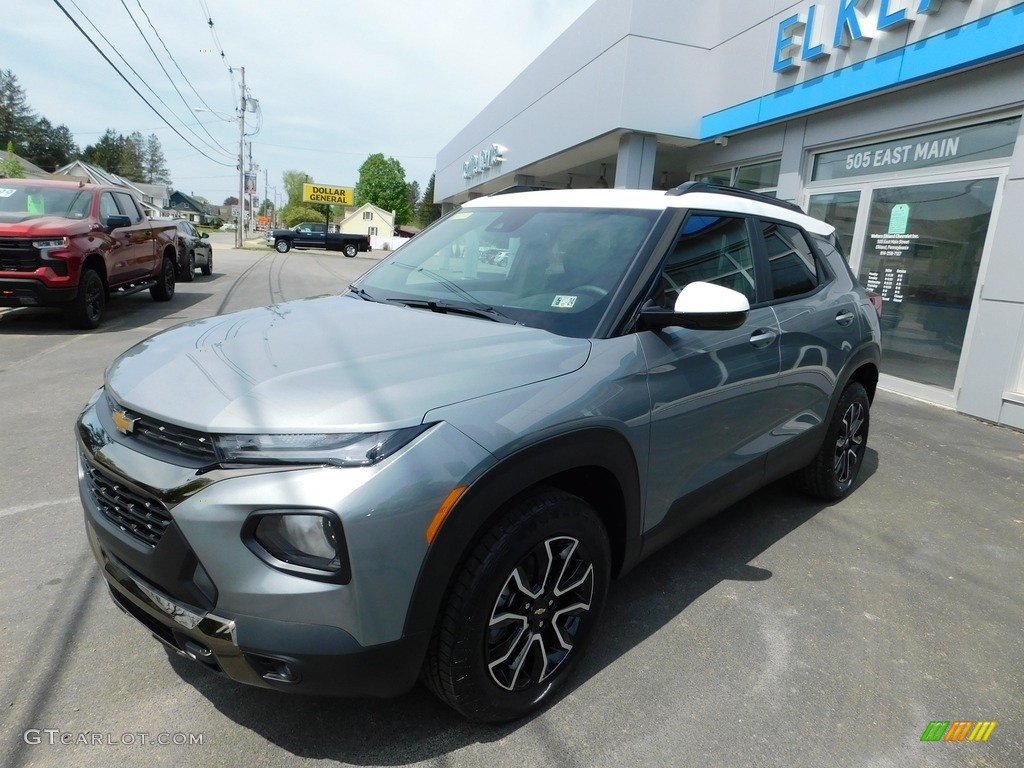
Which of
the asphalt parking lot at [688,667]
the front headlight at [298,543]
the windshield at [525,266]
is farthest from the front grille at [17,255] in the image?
the front headlight at [298,543]

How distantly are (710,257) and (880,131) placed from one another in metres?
6.55

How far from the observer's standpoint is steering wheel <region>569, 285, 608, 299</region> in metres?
2.52

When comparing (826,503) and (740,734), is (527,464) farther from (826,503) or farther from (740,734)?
(826,503)

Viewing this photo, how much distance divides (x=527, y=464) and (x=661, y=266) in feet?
3.75

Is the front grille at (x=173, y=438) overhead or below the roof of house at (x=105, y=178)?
below

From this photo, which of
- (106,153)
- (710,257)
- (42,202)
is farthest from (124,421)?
(106,153)

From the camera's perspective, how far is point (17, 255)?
781cm

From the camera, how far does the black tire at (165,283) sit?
11.5m

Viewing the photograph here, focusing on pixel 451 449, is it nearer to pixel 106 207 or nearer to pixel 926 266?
pixel 926 266

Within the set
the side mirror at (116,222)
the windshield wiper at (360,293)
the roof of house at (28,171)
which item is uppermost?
the roof of house at (28,171)

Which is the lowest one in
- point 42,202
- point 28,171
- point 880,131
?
point 42,202

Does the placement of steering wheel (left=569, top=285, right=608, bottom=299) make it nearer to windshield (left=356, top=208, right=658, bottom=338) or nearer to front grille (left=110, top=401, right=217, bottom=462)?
windshield (left=356, top=208, right=658, bottom=338)

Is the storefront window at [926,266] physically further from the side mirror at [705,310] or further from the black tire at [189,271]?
the black tire at [189,271]

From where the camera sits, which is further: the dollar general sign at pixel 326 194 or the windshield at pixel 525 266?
the dollar general sign at pixel 326 194
